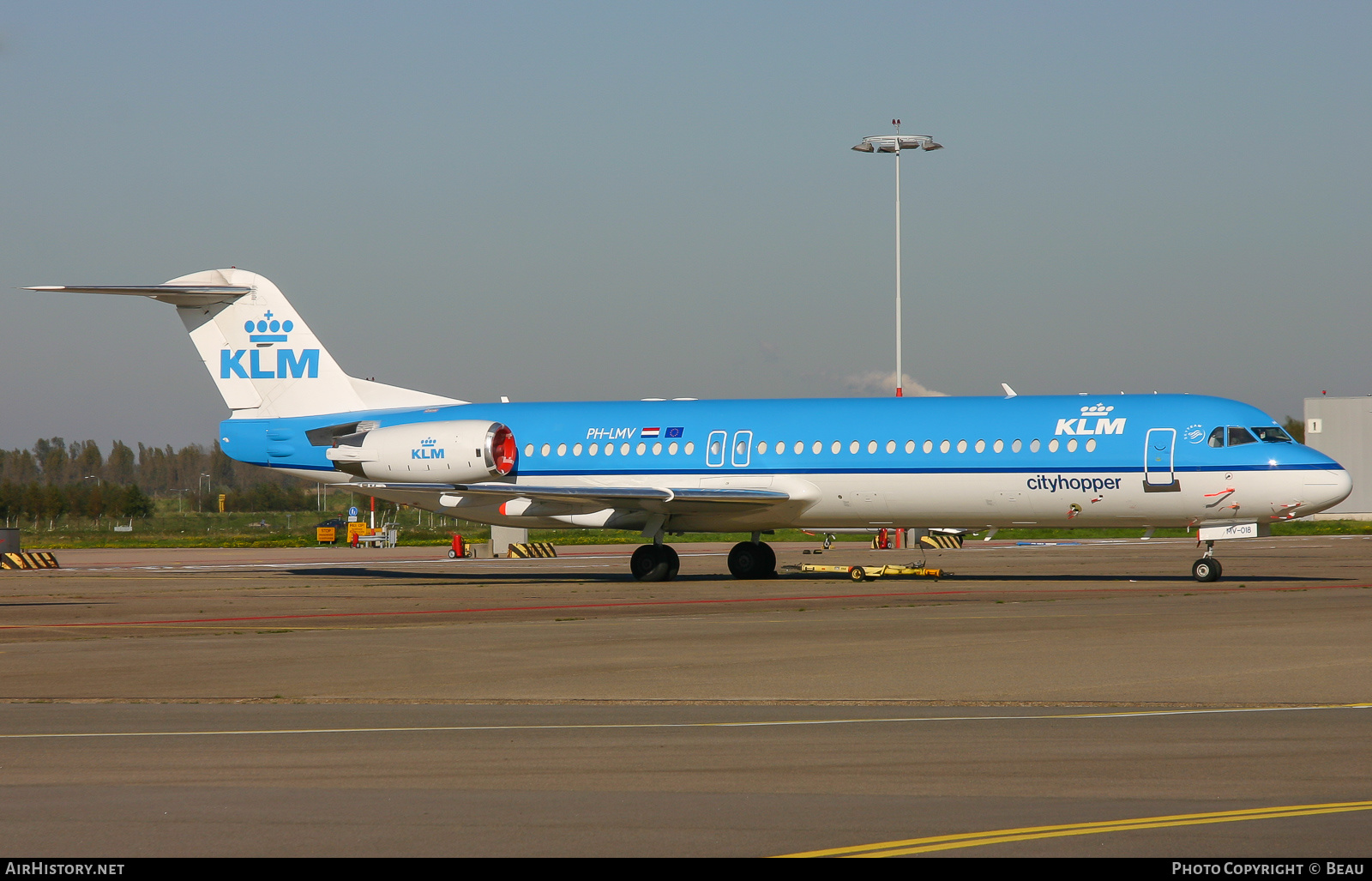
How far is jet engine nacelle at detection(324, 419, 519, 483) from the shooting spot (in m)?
31.3

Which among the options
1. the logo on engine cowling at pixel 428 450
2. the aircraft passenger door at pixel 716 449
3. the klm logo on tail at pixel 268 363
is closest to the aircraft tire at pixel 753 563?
the aircraft passenger door at pixel 716 449

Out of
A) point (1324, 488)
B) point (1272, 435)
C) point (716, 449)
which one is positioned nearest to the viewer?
point (1324, 488)

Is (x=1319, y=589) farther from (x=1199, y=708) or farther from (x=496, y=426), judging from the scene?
(x=496, y=426)

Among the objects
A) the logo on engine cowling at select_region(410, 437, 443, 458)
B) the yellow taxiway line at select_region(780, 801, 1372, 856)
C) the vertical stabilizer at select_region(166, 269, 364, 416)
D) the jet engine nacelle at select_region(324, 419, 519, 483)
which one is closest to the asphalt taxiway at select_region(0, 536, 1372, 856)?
the yellow taxiway line at select_region(780, 801, 1372, 856)

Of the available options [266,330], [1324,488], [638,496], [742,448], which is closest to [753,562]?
[742,448]

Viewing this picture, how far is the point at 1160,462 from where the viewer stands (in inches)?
1045

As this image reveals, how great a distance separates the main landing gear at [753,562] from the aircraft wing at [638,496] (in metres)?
1.64

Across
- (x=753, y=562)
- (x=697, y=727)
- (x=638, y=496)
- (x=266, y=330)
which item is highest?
(x=266, y=330)

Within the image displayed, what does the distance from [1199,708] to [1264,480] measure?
16.7 m

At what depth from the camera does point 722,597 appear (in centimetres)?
2445

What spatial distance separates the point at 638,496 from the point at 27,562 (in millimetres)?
21378

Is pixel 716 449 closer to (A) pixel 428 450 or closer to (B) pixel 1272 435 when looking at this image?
(A) pixel 428 450

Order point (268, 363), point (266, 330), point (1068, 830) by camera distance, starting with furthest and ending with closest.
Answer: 1. point (266, 330)
2. point (268, 363)
3. point (1068, 830)

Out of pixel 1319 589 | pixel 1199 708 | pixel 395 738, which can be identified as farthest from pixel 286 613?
pixel 1319 589
